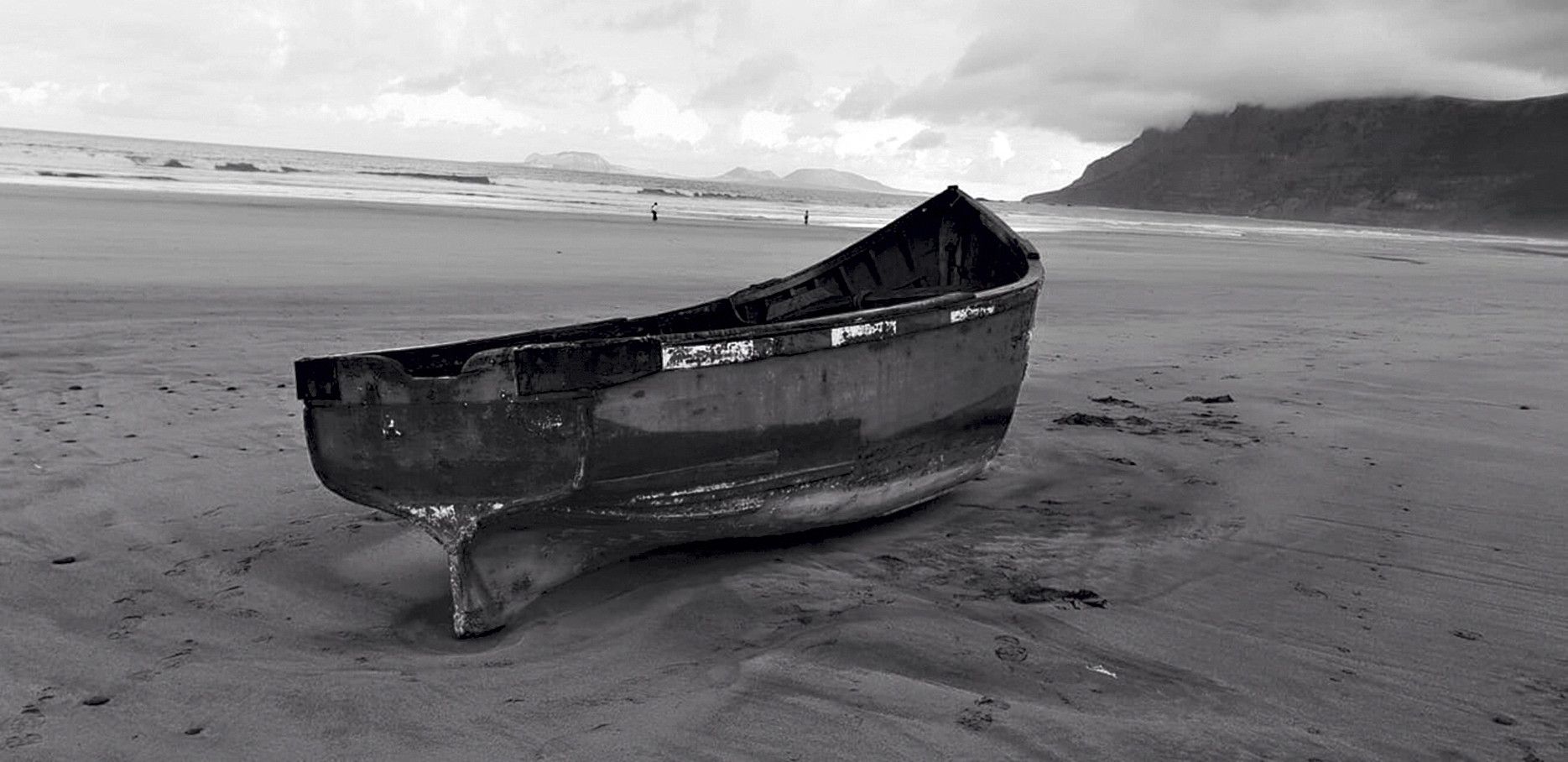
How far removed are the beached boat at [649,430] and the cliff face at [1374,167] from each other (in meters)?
83.4

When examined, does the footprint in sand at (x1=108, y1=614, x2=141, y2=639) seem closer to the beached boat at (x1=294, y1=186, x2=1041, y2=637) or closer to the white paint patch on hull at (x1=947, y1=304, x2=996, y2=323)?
the beached boat at (x1=294, y1=186, x2=1041, y2=637)

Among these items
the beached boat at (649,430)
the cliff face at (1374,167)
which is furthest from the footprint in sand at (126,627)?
the cliff face at (1374,167)

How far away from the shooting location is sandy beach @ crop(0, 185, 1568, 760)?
2.62m

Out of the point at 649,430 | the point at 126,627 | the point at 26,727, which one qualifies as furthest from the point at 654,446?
the point at 26,727

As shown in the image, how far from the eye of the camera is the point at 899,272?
6652 millimetres

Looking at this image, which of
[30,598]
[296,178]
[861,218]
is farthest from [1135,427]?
[296,178]

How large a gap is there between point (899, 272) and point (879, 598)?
3.52m

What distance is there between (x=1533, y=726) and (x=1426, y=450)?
3.41 m

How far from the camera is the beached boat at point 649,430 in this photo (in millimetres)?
3057

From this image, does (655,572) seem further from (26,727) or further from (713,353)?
(26,727)

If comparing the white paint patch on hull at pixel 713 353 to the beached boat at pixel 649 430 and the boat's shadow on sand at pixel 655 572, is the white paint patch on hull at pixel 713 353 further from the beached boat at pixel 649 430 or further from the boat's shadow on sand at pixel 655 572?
the boat's shadow on sand at pixel 655 572

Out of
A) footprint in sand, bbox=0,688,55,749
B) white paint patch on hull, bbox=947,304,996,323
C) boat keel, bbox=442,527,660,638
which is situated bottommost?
footprint in sand, bbox=0,688,55,749

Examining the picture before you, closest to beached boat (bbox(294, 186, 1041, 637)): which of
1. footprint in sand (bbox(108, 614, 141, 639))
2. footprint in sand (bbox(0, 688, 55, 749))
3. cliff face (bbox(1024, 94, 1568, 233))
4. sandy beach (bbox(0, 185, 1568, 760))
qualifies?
sandy beach (bbox(0, 185, 1568, 760))

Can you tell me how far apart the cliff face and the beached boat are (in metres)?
83.4
